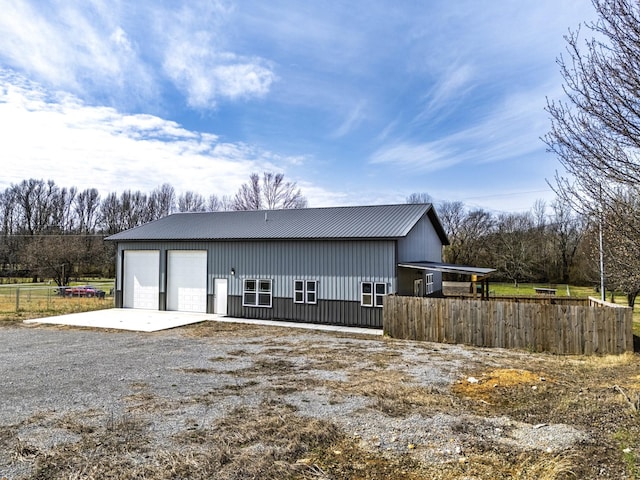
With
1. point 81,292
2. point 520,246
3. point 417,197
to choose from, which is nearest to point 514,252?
point 520,246

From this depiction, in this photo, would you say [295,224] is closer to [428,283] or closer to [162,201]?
[428,283]

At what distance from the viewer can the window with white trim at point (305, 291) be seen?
53.9 feet

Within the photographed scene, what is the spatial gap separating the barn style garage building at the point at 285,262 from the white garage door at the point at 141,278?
5 cm

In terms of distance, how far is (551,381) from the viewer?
7707 millimetres

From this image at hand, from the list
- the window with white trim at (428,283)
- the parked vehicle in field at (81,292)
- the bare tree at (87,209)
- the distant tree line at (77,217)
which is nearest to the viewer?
the window with white trim at (428,283)

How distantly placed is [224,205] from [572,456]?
48386 mm

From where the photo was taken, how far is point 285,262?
1697 centimetres

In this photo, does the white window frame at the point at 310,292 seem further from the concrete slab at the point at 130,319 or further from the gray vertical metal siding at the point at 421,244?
the concrete slab at the point at 130,319

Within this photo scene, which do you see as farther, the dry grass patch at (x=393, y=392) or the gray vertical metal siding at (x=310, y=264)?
the gray vertical metal siding at (x=310, y=264)

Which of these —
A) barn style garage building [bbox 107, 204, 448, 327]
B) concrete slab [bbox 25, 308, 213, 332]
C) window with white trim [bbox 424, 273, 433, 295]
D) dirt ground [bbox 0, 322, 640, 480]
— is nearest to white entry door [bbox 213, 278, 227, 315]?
barn style garage building [bbox 107, 204, 448, 327]

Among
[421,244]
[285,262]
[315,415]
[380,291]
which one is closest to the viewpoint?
[315,415]

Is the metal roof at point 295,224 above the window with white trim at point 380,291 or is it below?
above

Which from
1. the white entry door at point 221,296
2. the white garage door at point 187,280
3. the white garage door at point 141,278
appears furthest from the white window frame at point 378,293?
the white garage door at point 141,278

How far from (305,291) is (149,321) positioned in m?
6.04
